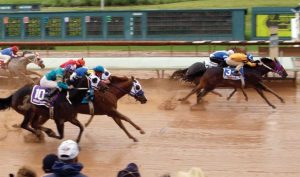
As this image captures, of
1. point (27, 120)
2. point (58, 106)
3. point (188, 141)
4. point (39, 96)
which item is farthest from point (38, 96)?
point (188, 141)

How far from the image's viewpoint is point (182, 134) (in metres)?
10.8

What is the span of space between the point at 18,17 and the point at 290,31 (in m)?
9.11

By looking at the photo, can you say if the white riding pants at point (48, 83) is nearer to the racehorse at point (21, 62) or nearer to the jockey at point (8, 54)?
the racehorse at point (21, 62)

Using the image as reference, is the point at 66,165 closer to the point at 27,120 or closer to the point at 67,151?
the point at 67,151

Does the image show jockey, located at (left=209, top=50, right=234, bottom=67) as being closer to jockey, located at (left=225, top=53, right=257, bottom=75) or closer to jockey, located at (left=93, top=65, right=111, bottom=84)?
jockey, located at (left=225, top=53, right=257, bottom=75)

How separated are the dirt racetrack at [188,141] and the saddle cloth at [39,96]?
2.33 feet

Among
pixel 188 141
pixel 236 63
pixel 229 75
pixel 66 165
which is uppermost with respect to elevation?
pixel 66 165

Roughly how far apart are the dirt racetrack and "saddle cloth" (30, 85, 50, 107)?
71cm

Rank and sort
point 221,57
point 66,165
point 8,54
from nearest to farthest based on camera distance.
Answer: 1. point 66,165
2. point 221,57
3. point 8,54

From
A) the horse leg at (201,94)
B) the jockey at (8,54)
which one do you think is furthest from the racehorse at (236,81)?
the jockey at (8,54)

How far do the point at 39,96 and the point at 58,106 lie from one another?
33 centimetres

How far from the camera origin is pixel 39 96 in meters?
9.84

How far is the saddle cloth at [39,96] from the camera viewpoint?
32.2 ft

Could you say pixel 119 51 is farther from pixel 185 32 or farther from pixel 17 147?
pixel 17 147
